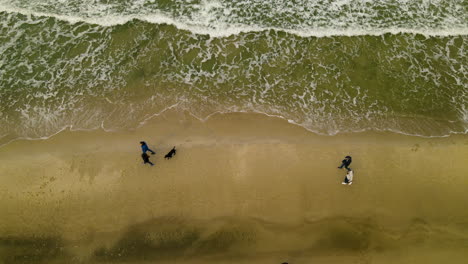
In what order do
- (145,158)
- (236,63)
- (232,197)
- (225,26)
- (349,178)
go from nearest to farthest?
(349,178), (232,197), (145,158), (236,63), (225,26)

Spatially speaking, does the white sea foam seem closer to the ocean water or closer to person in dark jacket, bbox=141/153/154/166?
the ocean water

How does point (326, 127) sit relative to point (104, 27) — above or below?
below

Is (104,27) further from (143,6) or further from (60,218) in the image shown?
(60,218)

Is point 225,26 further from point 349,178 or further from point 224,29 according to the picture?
point 349,178

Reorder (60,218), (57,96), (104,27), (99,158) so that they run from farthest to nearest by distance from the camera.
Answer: (104,27), (57,96), (99,158), (60,218)

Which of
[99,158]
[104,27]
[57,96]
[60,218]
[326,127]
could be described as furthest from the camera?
[104,27]

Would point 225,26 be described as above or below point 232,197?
above

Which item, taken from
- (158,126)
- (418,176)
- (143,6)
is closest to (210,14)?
(143,6)

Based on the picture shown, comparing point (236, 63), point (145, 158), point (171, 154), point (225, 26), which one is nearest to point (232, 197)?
point (171, 154)
